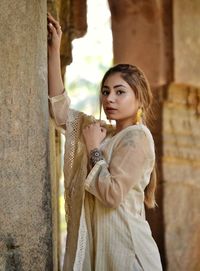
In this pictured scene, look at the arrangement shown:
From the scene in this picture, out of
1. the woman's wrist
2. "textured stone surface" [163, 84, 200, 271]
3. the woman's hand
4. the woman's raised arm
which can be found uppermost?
the woman's raised arm

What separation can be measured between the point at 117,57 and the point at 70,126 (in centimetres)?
265

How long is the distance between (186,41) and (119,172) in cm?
280

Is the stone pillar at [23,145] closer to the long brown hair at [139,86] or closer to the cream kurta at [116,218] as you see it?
the cream kurta at [116,218]

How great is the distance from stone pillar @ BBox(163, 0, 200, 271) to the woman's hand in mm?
2290

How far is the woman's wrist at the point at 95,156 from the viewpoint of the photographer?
219 cm

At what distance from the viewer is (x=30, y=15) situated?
2.12m

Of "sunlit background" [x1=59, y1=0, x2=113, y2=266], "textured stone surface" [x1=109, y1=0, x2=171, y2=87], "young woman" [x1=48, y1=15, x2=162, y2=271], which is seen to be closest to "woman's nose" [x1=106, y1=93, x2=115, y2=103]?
"young woman" [x1=48, y1=15, x2=162, y2=271]

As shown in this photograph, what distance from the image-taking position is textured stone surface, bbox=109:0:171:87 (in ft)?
15.6

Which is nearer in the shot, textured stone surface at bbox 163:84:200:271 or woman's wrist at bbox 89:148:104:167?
woman's wrist at bbox 89:148:104:167

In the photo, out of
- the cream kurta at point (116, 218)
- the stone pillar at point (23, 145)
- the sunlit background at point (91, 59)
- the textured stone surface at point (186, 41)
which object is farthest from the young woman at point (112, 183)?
the sunlit background at point (91, 59)

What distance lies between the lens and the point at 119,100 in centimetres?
231

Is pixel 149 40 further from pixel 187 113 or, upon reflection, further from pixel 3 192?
pixel 3 192

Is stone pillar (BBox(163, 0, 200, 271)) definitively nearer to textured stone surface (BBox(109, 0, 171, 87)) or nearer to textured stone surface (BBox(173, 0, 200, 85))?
textured stone surface (BBox(173, 0, 200, 85))

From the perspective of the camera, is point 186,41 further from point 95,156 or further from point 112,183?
point 112,183
